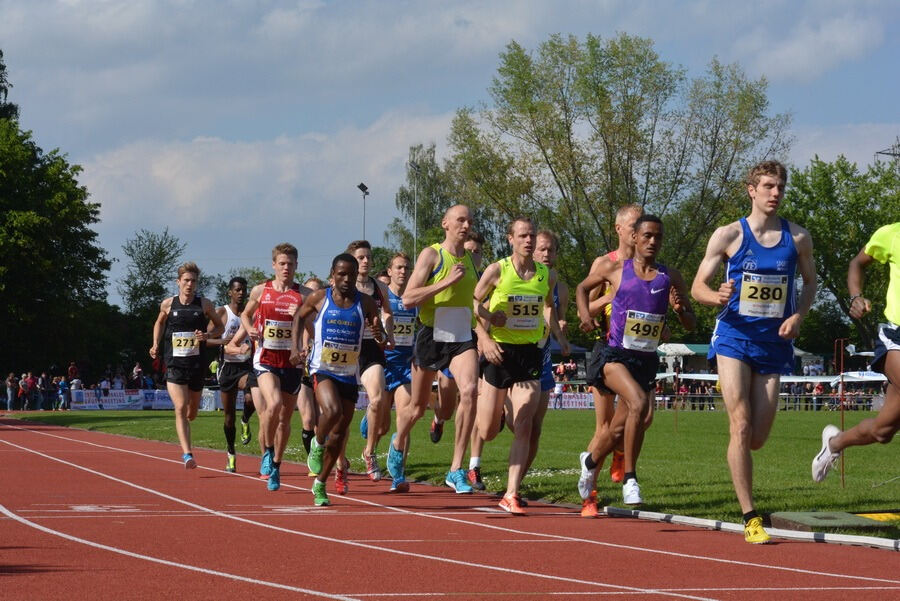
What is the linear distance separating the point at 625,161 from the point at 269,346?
116 feet

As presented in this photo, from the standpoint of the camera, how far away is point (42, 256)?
170 feet

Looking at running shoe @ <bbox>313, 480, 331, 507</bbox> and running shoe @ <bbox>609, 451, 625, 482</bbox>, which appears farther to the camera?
running shoe @ <bbox>609, 451, 625, 482</bbox>

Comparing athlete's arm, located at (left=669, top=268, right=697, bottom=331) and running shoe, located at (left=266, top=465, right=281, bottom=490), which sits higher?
athlete's arm, located at (left=669, top=268, right=697, bottom=331)

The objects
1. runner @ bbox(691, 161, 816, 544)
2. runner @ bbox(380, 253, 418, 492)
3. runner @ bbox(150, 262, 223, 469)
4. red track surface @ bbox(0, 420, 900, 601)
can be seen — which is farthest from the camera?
runner @ bbox(150, 262, 223, 469)

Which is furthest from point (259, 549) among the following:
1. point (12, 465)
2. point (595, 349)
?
point (12, 465)

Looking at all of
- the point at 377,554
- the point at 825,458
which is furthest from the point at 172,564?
the point at 825,458

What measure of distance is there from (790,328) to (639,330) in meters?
1.67

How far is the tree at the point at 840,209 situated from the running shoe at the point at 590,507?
5742 cm

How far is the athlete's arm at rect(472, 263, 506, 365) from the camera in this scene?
10.4 metres

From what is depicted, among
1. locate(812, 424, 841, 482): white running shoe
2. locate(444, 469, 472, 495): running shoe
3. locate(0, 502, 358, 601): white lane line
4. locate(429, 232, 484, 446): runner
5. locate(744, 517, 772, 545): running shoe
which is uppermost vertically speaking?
locate(429, 232, 484, 446): runner

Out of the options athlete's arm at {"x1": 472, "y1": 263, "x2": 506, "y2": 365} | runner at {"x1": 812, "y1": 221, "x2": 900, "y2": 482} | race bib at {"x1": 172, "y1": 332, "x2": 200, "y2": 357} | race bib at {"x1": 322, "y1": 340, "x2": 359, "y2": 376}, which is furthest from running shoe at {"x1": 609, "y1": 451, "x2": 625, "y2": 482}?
race bib at {"x1": 172, "y1": 332, "x2": 200, "y2": 357}

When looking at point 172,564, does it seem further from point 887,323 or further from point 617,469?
point 617,469

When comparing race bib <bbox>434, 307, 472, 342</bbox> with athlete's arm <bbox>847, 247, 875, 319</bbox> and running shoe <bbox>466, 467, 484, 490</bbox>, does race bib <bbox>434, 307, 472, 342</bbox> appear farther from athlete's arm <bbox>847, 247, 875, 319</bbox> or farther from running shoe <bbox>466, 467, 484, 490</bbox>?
athlete's arm <bbox>847, 247, 875, 319</bbox>

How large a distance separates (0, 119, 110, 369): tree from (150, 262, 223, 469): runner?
36.8 meters
